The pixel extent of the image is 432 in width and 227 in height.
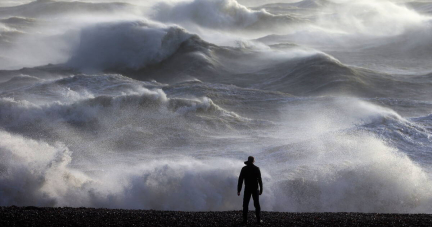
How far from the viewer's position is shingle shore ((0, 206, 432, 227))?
7992 millimetres

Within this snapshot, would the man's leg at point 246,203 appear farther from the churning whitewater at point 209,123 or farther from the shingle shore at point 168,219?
the churning whitewater at point 209,123

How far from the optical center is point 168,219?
8336mm

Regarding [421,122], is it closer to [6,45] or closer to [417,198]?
[417,198]

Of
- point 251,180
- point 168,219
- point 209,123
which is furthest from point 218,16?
point 251,180

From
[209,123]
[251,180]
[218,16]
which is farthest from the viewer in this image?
[218,16]

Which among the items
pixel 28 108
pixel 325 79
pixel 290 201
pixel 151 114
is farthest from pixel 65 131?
pixel 325 79

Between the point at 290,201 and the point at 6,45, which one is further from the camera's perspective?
the point at 6,45

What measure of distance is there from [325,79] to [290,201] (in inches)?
563

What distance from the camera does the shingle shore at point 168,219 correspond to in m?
7.99

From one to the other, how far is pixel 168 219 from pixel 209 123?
349 inches

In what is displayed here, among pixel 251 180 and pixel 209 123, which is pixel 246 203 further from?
pixel 209 123

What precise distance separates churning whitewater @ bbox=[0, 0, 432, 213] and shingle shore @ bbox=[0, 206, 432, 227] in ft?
6.08

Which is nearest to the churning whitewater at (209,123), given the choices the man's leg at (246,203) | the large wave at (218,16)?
the man's leg at (246,203)

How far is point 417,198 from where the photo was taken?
10906 mm
